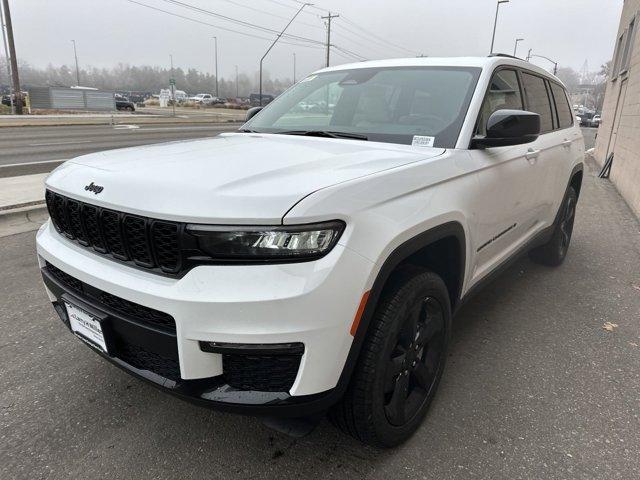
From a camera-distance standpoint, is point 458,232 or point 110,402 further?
point 110,402

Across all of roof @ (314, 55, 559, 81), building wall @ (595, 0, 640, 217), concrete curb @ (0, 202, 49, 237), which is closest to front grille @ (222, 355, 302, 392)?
roof @ (314, 55, 559, 81)

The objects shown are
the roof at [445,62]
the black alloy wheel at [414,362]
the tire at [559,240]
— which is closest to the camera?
the black alloy wheel at [414,362]

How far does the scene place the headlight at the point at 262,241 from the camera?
1.71 metres

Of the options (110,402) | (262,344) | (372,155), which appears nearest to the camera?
(262,344)

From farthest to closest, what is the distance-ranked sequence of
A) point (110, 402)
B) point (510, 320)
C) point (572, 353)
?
point (510, 320)
point (572, 353)
point (110, 402)

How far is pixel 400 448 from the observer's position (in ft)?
7.68

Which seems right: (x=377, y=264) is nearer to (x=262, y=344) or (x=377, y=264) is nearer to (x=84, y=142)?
(x=262, y=344)

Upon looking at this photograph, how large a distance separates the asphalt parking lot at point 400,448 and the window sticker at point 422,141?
1.37 metres

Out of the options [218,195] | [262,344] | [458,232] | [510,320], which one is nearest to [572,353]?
[510,320]

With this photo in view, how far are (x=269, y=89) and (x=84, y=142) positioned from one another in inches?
4266

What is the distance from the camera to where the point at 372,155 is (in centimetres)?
240

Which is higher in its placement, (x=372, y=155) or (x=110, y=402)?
(x=372, y=155)

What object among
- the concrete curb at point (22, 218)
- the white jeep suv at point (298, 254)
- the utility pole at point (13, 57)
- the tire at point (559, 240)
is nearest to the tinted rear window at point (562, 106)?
the tire at point (559, 240)

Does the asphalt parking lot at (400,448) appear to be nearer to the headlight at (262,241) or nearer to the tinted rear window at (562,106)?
the headlight at (262,241)
